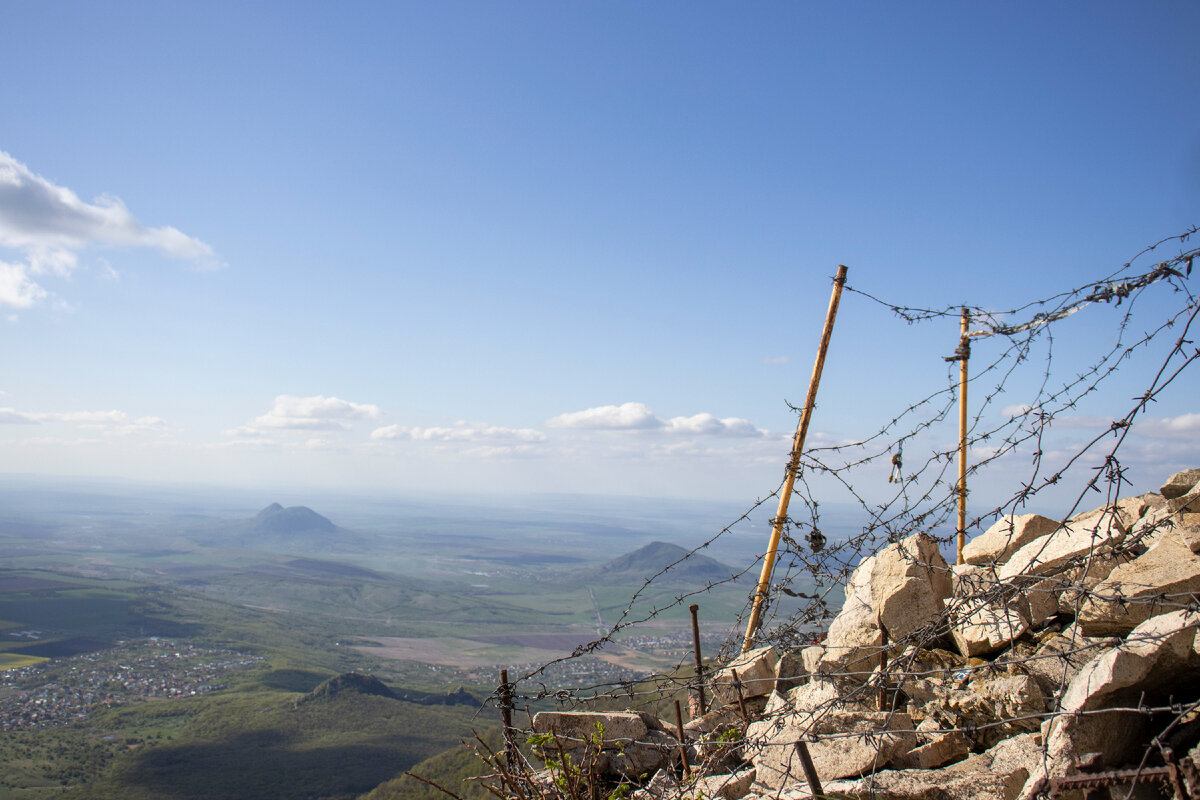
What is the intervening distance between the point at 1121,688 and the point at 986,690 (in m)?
1.56

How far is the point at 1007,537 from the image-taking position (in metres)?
7.26

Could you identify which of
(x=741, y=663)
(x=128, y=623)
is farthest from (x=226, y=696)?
(x=741, y=663)

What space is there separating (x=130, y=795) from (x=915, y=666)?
89.3 m

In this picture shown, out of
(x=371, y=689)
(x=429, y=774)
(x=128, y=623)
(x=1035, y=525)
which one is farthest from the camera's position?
(x=128, y=623)

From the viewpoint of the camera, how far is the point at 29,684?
363 feet

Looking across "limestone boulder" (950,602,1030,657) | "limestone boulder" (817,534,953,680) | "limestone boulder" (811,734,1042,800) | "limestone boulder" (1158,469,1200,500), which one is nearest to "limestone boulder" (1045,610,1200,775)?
"limestone boulder" (811,734,1042,800)

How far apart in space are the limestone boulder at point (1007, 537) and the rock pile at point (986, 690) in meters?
0.02

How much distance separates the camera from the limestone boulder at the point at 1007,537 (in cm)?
722

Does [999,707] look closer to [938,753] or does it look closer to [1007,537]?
[938,753]

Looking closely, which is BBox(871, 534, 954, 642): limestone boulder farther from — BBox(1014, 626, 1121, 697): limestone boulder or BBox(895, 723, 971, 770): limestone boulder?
BBox(895, 723, 971, 770): limestone boulder

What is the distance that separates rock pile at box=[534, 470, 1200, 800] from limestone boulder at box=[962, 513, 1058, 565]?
23mm

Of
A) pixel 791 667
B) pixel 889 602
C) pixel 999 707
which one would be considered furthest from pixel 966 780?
pixel 791 667

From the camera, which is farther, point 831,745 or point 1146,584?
point 831,745

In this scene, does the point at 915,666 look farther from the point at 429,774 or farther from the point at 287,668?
the point at 287,668
